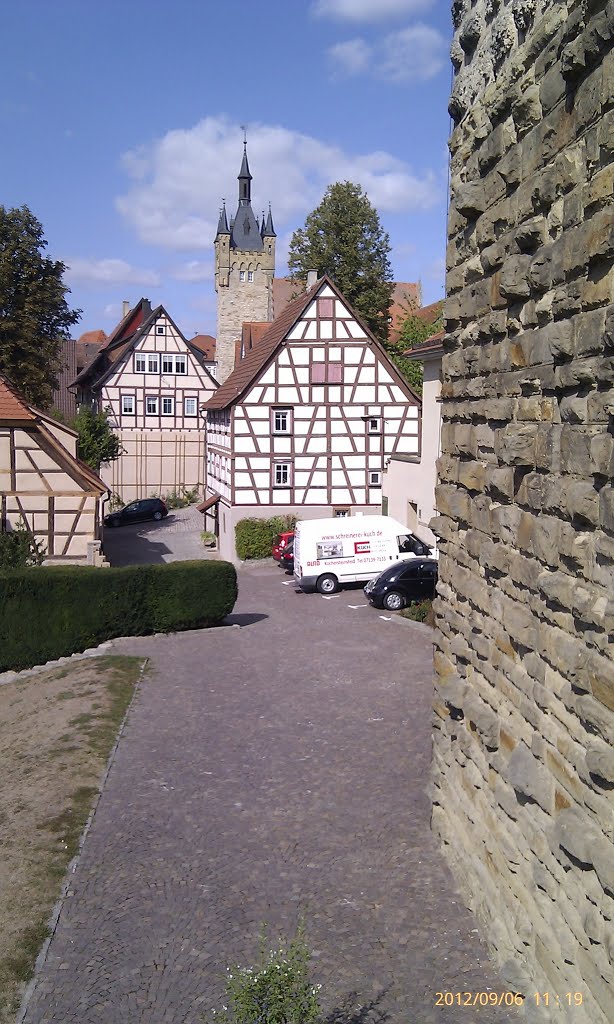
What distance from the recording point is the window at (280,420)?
31922 mm

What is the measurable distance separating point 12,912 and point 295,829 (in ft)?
8.99

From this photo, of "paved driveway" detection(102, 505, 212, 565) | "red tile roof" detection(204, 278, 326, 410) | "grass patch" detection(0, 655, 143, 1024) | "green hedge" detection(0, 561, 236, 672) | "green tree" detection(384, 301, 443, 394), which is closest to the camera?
"grass patch" detection(0, 655, 143, 1024)

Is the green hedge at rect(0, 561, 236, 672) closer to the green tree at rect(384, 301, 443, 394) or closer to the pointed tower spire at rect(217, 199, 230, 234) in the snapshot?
the green tree at rect(384, 301, 443, 394)

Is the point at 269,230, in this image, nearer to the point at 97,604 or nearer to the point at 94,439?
the point at 94,439

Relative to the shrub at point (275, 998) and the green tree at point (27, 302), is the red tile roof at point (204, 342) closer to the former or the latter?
the green tree at point (27, 302)

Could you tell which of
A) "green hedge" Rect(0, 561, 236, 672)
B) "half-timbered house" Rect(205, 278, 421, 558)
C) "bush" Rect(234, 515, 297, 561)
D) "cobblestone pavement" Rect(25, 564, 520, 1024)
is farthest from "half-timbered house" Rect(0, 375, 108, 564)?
"cobblestone pavement" Rect(25, 564, 520, 1024)

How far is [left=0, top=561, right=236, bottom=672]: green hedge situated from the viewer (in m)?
16.8

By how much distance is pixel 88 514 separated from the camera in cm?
2445

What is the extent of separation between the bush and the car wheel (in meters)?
6.75

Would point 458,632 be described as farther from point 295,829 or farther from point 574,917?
point 295,829

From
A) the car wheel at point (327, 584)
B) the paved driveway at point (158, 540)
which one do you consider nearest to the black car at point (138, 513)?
the paved driveway at point (158, 540)

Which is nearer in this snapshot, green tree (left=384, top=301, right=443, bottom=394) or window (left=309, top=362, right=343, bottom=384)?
window (left=309, top=362, right=343, bottom=384)

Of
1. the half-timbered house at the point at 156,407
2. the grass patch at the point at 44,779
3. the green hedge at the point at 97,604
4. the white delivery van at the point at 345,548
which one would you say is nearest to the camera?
the grass patch at the point at 44,779

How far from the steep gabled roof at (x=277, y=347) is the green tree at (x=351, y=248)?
343 inches
